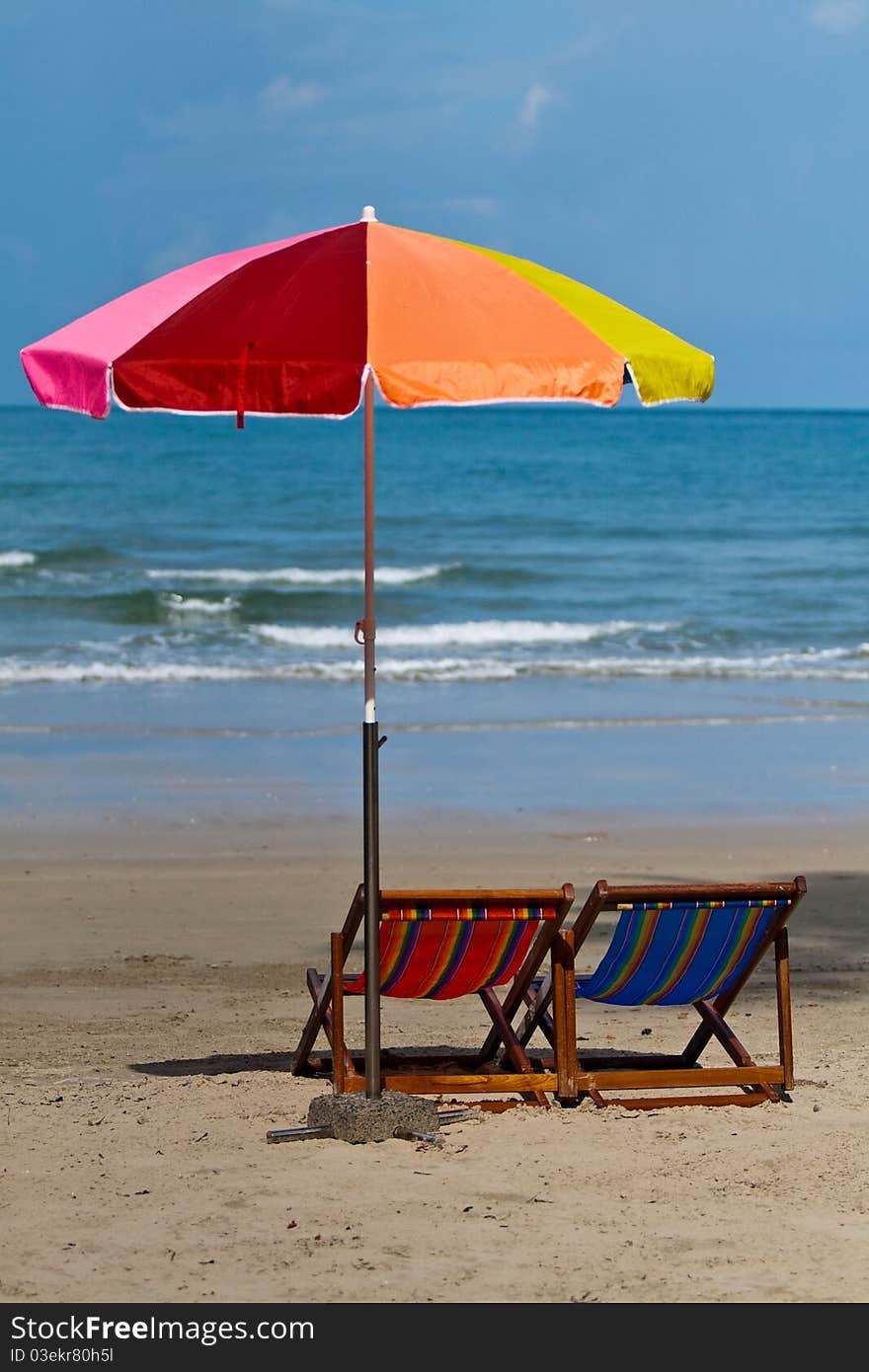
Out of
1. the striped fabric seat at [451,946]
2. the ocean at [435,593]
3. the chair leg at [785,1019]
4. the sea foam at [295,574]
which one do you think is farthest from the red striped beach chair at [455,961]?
the sea foam at [295,574]

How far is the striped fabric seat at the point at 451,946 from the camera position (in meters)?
4.89

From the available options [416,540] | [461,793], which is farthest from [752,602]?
[461,793]

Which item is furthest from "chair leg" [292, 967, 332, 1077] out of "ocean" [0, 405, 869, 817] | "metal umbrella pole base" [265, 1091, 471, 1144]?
"ocean" [0, 405, 869, 817]

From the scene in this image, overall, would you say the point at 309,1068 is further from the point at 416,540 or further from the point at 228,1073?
the point at 416,540

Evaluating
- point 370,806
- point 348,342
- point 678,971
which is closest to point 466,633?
point 678,971

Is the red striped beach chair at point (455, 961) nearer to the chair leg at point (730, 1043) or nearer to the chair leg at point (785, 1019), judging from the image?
the chair leg at point (730, 1043)

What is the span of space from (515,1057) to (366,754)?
1.15 metres

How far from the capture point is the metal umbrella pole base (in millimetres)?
4836

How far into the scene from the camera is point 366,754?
4.84 m

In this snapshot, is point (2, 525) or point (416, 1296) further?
point (2, 525)

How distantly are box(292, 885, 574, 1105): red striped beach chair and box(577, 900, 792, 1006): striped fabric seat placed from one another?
22 cm

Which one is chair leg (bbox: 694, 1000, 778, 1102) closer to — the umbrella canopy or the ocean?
the umbrella canopy

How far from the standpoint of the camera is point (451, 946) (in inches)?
197

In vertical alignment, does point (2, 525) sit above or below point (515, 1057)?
above
